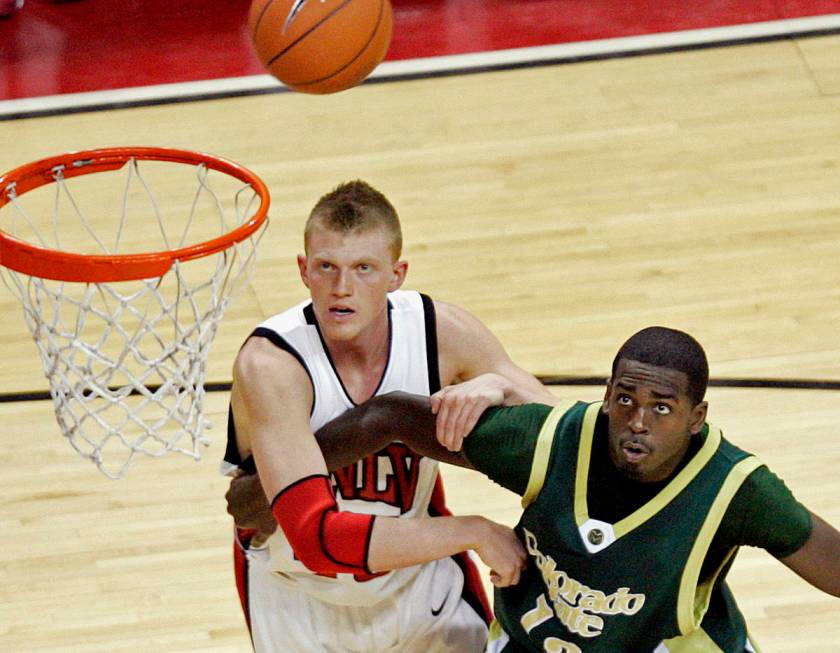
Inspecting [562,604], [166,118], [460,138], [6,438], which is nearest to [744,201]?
[460,138]

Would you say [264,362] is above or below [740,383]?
above

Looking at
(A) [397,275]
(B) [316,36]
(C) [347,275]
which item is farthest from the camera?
(B) [316,36]

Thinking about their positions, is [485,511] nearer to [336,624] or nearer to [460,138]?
[336,624]

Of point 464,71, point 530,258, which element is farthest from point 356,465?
point 464,71

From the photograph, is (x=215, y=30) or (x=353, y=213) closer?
(x=353, y=213)

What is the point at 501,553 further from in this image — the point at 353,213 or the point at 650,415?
the point at 353,213

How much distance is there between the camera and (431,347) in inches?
133

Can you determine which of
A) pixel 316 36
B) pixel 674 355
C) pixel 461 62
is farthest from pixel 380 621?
pixel 461 62

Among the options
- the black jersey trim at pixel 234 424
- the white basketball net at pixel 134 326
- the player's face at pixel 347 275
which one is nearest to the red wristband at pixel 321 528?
the black jersey trim at pixel 234 424

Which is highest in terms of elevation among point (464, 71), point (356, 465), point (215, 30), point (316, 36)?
point (215, 30)

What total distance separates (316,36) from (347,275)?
1.28 meters

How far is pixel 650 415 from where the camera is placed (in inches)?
106

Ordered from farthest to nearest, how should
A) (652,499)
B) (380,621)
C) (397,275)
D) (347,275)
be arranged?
(380,621) < (397,275) < (347,275) < (652,499)

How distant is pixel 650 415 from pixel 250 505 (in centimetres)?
106
